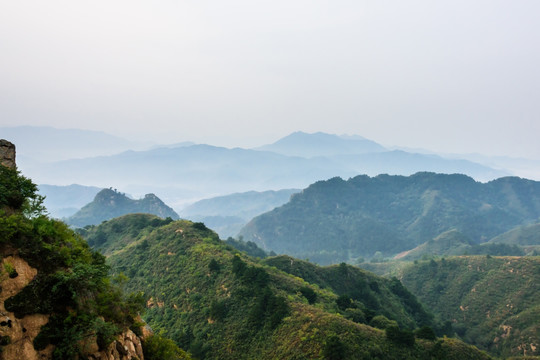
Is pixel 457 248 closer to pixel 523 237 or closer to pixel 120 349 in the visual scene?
pixel 523 237

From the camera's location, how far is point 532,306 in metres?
54.6

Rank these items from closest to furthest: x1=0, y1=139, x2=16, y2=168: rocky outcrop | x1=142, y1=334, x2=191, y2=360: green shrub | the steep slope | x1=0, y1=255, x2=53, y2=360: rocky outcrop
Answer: x1=0, y1=255, x2=53, y2=360: rocky outcrop, x1=142, y1=334, x2=191, y2=360: green shrub, x1=0, y1=139, x2=16, y2=168: rocky outcrop, the steep slope

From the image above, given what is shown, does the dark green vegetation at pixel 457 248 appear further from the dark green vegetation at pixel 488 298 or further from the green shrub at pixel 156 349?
the green shrub at pixel 156 349

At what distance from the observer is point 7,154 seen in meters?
21.1

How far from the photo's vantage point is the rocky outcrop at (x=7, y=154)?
20500 mm

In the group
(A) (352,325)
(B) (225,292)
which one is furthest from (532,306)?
(B) (225,292)

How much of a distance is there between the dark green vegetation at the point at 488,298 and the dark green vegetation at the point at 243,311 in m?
12.4

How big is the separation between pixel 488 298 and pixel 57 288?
254ft

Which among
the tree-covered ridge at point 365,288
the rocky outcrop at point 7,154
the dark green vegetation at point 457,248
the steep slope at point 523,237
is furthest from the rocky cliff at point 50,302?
the steep slope at point 523,237

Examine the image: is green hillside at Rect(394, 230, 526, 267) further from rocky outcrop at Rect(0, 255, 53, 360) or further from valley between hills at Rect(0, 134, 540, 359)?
rocky outcrop at Rect(0, 255, 53, 360)

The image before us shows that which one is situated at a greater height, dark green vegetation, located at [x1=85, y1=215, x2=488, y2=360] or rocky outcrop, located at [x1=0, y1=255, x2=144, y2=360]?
rocky outcrop, located at [x1=0, y1=255, x2=144, y2=360]

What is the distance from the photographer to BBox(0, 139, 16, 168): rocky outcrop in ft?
67.3

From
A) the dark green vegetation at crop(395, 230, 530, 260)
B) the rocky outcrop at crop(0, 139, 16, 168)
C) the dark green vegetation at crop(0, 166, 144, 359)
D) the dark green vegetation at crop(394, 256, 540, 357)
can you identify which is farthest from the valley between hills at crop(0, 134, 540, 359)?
the dark green vegetation at crop(395, 230, 530, 260)

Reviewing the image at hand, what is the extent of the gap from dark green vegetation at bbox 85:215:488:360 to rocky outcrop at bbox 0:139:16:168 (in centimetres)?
2267
